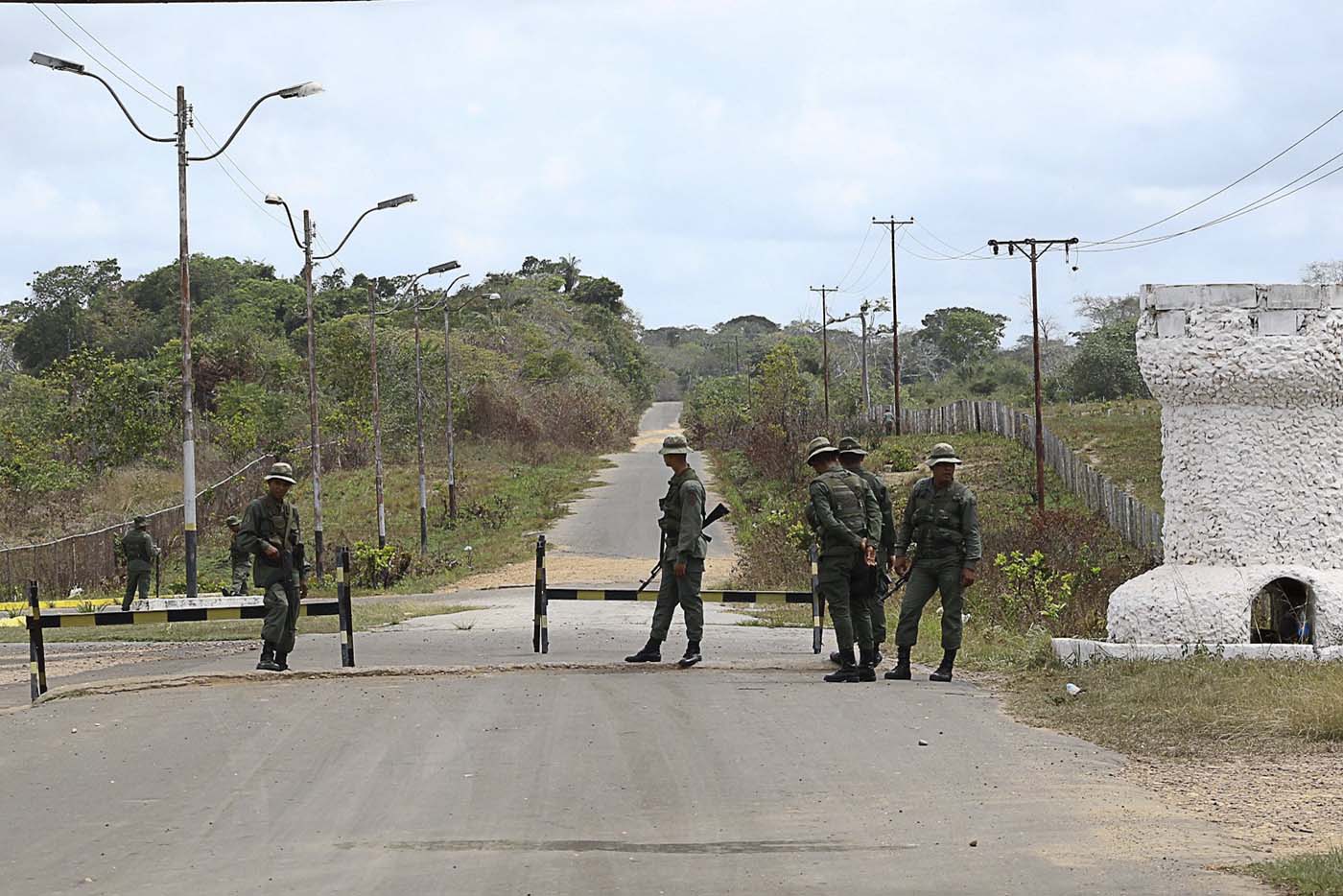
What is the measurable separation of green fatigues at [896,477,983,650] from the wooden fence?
63.0 ft

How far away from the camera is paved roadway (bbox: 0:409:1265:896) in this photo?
7297mm

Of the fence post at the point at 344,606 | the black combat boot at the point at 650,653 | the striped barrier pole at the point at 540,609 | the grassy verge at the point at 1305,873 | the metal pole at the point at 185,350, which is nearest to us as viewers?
the grassy verge at the point at 1305,873

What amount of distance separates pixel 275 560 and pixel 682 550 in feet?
11.7

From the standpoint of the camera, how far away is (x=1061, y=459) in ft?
157

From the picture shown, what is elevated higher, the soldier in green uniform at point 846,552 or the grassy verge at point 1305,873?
the soldier in green uniform at point 846,552

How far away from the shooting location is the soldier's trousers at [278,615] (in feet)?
47.6

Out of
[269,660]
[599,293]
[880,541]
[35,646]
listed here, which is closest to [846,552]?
[880,541]

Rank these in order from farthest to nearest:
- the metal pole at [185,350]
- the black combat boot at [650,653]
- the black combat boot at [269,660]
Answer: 1. the metal pole at [185,350]
2. the black combat boot at [650,653]
3. the black combat boot at [269,660]

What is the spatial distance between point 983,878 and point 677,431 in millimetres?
92130

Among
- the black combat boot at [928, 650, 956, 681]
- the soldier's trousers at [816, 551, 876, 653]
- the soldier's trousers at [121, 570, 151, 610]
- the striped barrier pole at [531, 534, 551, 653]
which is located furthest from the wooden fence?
the soldier's trousers at [816, 551, 876, 653]

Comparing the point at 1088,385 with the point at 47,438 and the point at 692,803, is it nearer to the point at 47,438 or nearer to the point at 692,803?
the point at 47,438

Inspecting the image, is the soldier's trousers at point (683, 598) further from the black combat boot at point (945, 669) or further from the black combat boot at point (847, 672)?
the black combat boot at point (945, 669)

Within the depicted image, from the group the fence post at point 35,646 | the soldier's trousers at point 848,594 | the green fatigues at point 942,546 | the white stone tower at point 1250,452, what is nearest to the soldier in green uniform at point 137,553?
the fence post at point 35,646

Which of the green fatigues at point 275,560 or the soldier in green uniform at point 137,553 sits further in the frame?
the soldier in green uniform at point 137,553
